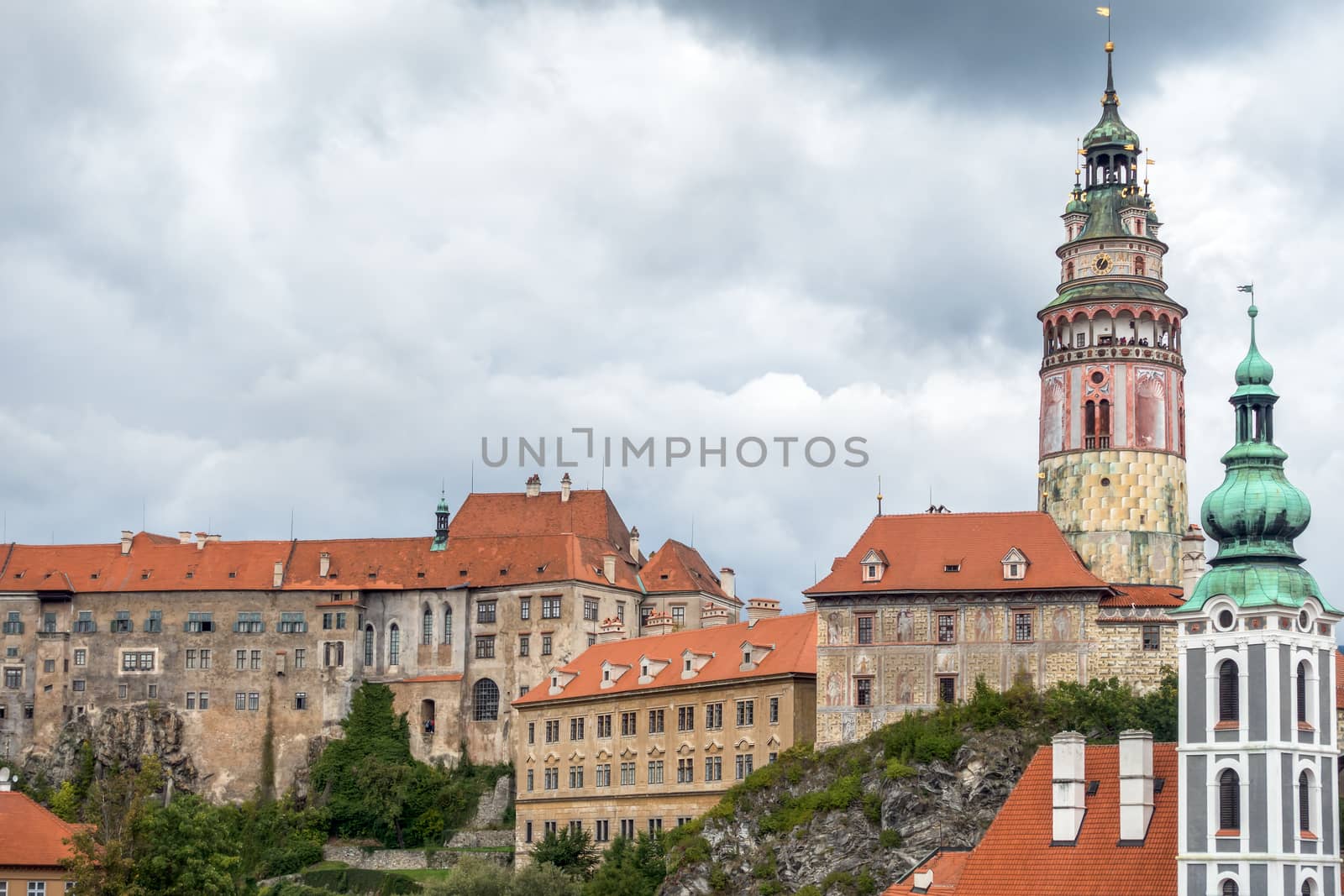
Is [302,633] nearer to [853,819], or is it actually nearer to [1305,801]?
[853,819]

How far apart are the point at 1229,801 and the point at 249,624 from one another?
2507 inches

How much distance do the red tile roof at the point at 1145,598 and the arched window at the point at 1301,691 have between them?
19894mm

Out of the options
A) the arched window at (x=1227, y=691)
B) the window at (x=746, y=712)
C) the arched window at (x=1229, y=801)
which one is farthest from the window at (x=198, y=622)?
the arched window at (x=1229, y=801)

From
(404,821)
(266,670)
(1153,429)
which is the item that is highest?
(1153,429)

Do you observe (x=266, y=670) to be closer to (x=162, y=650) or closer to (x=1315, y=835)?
(x=162, y=650)

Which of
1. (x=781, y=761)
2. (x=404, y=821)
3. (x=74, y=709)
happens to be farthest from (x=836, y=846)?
(x=74, y=709)

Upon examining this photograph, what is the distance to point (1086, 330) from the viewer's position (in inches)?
3388

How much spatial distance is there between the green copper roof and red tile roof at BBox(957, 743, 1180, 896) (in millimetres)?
5143

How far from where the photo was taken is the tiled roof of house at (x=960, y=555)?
8019 cm

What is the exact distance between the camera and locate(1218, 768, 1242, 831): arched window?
57.8 metres

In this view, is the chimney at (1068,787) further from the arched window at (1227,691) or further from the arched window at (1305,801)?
the arched window at (1305,801)

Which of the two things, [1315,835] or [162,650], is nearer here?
[1315,835]

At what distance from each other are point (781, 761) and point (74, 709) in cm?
4563

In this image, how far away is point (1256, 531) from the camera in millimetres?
60031
